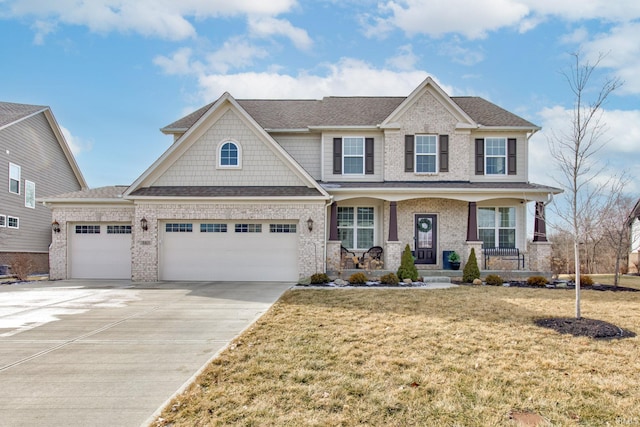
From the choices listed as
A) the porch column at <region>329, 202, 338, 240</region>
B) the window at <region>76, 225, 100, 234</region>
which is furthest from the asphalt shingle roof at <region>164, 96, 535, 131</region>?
the window at <region>76, 225, 100, 234</region>

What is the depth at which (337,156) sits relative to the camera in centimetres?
1748

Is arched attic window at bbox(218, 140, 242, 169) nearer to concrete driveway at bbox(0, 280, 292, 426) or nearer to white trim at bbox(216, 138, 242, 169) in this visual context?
white trim at bbox(216, 138, 242, 169)

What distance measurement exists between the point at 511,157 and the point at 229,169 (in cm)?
1190

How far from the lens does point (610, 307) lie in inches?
381

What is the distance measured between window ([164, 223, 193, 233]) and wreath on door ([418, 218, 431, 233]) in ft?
30.3

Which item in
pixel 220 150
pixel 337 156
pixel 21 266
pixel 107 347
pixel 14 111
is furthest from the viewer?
pixel 14 111

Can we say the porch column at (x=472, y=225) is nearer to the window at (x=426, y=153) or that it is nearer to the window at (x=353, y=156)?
the window at (x=426, y=153)

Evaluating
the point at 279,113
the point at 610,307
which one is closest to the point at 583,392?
the point at 610,307

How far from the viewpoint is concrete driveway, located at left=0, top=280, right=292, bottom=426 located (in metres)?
4.18

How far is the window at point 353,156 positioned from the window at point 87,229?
10.3m

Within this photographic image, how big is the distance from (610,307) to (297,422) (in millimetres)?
9257

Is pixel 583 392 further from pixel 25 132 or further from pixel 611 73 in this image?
pixel 25 132

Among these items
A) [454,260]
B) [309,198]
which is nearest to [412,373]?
[309,198]

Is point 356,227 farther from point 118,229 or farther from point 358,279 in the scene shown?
point 118,229
